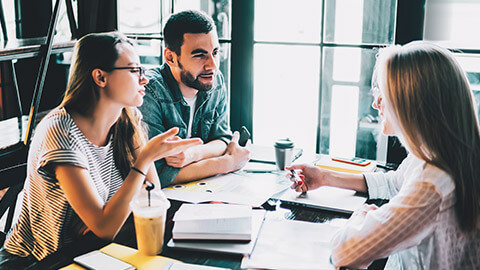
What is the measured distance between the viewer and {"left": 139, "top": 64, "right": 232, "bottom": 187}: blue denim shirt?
81.0 inches

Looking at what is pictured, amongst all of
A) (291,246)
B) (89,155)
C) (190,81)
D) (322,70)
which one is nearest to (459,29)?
(322,70)

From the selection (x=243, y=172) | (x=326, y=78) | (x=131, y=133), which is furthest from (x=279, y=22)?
(x=131, y=133)

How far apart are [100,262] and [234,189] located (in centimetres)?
70

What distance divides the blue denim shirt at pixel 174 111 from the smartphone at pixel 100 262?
62 cm

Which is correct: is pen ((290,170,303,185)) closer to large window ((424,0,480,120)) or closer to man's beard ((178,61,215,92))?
man's beard ((178,61,215,92))

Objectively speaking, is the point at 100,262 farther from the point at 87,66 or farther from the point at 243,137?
the point at 243,137

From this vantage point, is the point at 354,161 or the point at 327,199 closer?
the point at 327,199

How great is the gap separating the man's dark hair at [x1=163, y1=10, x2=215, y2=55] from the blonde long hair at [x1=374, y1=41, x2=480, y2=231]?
110cm

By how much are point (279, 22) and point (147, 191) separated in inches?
66.9

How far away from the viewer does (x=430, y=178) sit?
3.95 feet

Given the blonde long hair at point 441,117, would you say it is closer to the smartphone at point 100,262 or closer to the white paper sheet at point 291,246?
the white paper sheet at point 291,246

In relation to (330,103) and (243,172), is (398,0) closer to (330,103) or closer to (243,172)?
(330,103)

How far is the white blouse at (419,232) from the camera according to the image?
46.9 inches

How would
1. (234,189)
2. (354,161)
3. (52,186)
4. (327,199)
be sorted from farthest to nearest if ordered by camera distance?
(354,161), (234,189), (327,199), (52,186)
